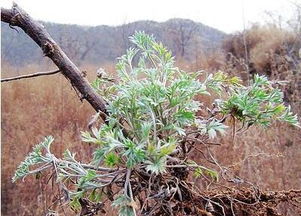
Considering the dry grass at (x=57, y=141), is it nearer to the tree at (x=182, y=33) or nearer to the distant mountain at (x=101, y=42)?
the distant mountain at (x=101, y=42)

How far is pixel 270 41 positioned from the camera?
4238 millimetres

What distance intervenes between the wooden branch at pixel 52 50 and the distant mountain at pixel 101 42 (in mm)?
2111

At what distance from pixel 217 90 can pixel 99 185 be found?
0.45 feet

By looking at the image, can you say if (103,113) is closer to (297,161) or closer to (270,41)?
(297,161)

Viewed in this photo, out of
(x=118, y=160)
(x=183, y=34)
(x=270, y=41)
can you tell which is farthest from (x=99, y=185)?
(x=270, y=41)

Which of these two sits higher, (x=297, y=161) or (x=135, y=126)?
(x=135, y=126)

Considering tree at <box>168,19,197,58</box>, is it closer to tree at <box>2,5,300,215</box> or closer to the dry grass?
the dry grass

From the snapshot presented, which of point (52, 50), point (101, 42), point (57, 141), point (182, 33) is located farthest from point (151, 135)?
point (101, 42)

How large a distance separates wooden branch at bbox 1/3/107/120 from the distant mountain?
211cm

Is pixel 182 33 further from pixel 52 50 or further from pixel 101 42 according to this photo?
pixel 52 50

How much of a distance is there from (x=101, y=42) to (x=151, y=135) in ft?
12.3

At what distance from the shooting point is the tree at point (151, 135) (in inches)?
14.1

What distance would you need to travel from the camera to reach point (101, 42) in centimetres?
407

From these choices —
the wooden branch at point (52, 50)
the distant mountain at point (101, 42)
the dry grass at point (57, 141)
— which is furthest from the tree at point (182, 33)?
the wooden branch at point (52, 50)
